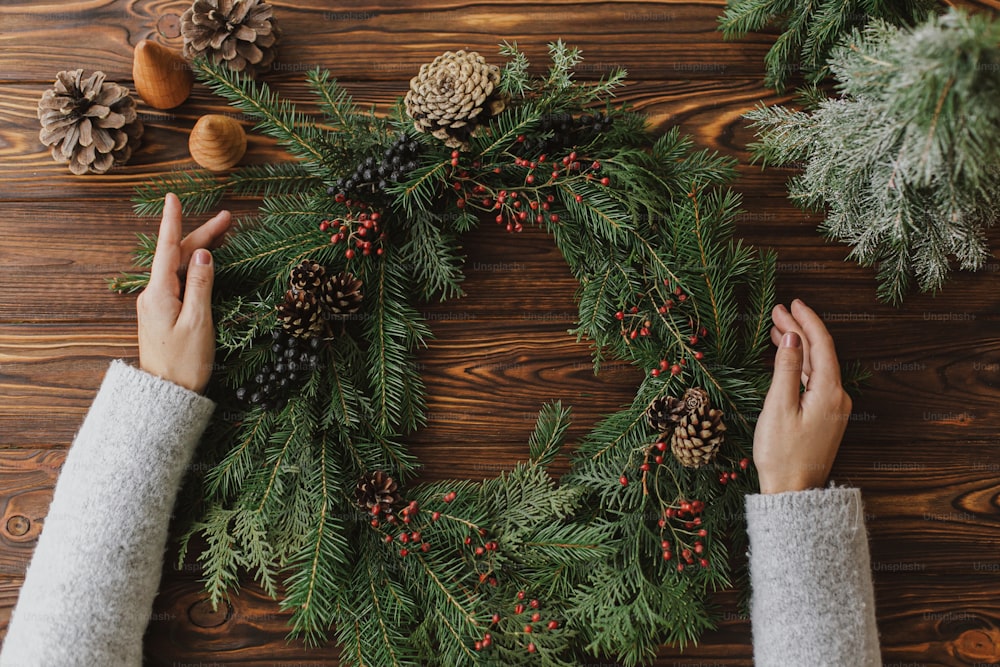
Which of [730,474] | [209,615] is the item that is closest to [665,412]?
[730,474]

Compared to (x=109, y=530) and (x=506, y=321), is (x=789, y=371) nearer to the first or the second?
(x=506, y=321)

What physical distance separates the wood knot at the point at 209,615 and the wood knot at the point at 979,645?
1289 millimetres

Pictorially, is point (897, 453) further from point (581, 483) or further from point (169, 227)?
point (169, 227)

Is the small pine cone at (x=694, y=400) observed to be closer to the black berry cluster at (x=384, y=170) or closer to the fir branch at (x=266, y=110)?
the black berry cluster at (x=384, y=170)

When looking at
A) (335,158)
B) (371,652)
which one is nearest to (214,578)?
(371,652)

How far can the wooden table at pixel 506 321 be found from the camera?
1.18 m

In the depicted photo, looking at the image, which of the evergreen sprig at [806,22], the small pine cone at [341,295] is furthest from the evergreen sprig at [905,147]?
the small pine cone at [341,295]

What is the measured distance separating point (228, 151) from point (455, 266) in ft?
1.46

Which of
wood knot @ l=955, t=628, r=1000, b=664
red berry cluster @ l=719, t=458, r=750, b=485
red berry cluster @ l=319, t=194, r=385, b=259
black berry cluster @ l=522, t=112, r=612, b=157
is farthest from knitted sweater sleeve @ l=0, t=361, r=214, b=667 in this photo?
wood knot @ l=955, t=628, r=1000, b=664

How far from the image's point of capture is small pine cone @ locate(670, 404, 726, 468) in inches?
39.5

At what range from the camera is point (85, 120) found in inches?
46.0

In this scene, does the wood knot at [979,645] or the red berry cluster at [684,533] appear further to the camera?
the wood knot at [979,645]

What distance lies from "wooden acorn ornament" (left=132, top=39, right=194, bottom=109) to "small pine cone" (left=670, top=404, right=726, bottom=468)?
1047 millimetres

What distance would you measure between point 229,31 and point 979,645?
171 cm
